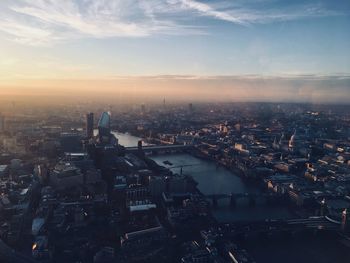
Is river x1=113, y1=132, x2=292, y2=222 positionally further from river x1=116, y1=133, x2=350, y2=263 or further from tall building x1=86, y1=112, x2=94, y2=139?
tall building x1=86, y1=112, x2=94, y2=139

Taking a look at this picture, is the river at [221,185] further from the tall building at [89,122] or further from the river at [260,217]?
the tall building at [89,122]

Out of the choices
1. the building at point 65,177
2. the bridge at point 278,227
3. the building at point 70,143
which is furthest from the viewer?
the building at point 70,143

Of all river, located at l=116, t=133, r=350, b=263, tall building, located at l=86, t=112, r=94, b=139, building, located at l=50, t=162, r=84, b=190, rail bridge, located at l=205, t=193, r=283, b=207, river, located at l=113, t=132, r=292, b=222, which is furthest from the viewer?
tall building, located at l=86, t=112, r=94, b=139

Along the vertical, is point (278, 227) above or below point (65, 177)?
below

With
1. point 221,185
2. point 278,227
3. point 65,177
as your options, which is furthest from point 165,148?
point 278,227

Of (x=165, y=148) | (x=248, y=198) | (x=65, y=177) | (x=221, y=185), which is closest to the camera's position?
(x=248, y=198)

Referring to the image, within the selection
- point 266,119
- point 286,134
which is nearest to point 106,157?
point 286,134

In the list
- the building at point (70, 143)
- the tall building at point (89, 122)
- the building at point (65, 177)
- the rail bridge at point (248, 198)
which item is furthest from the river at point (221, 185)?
the tall building at point (89, 122)

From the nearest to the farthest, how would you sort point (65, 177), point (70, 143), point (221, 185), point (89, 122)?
1. point (65, 177)
2. point (221, 185)
3. point (70, 143)
4. point (89, 122)

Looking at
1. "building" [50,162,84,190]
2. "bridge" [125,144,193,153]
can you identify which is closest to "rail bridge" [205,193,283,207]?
"building" [50,162,84,190]

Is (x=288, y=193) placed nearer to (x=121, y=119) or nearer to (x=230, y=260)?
(x=230, y=260)

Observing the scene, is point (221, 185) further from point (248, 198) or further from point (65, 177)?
point (65, 177)
